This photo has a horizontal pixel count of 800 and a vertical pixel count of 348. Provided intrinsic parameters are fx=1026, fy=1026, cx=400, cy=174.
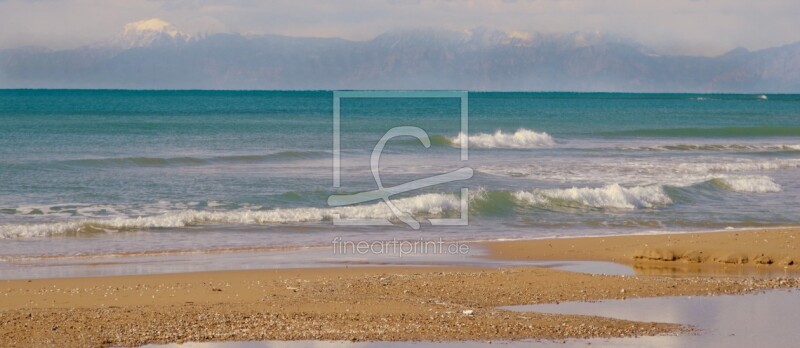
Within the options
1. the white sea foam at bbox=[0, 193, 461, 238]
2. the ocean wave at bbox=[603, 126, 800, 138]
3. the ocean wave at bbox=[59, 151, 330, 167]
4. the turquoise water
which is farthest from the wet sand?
the ocean wave at bbox=[603, 126, 800, 138]

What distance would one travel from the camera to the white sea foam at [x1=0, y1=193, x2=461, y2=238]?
1861cm

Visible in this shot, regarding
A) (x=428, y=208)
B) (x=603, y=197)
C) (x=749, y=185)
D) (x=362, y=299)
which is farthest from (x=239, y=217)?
(x=749, y=185)

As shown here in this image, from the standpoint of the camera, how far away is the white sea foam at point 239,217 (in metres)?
18.6

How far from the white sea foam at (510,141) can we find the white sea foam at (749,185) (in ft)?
57.3

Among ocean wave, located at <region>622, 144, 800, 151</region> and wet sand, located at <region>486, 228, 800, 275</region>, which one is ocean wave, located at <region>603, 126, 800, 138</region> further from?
wet sand, located at <region>486, 228, 800, 275</region>

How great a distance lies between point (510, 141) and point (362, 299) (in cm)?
3536

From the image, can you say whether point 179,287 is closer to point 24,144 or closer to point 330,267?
point 330,267

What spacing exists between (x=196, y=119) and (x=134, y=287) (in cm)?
5200

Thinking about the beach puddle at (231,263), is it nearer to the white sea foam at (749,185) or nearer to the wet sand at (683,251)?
the wet sand at (683,251)

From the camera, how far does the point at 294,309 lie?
433 inches

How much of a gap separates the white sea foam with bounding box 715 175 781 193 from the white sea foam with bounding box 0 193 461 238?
26.4ft

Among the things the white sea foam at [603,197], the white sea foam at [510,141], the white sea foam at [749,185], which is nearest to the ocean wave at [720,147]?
the white sea foam at [510,141]

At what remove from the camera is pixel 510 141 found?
4650cm

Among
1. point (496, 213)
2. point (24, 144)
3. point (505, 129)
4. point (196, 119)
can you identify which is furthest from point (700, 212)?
point (196, 119)
